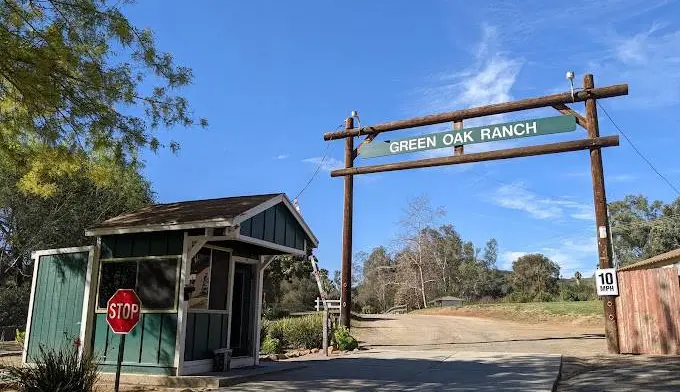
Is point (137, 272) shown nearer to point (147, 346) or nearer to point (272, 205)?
point (147, 346)

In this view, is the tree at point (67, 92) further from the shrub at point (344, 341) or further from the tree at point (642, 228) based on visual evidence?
the tree at point (642, 228)

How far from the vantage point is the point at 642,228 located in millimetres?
64312

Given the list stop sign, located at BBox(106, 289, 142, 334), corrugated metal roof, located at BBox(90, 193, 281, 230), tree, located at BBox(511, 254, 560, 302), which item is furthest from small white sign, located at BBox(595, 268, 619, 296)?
tree, located at BBox(511, 254, 560, 302)

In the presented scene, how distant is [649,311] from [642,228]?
58.3 meters

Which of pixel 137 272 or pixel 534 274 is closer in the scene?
pixel 137 272

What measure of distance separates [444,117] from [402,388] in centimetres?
1016

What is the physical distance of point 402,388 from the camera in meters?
8.73

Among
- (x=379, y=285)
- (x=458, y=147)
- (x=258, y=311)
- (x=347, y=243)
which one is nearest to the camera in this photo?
(x=258, y=311)

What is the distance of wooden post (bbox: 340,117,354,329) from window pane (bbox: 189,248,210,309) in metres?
7.30

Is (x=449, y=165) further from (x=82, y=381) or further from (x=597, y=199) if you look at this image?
(x=82, y=381)

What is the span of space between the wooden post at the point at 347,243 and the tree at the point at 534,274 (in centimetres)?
4763

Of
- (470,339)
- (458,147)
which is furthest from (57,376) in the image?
(470,339)

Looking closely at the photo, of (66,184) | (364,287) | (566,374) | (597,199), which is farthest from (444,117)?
(364,287)

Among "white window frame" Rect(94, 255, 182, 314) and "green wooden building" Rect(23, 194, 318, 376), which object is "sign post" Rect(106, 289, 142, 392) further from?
"white window frame" Rect(94, 255, 182, 314)
